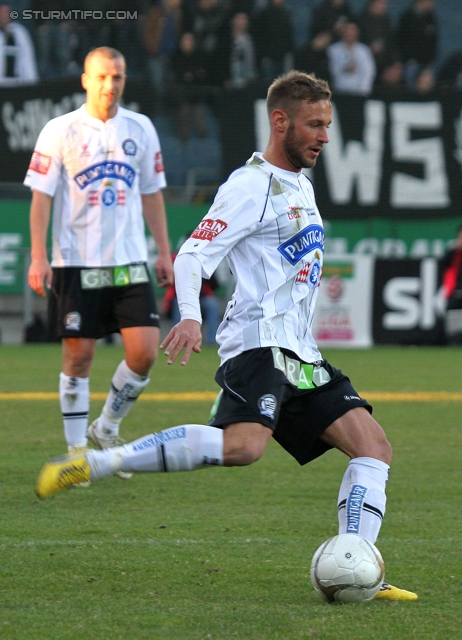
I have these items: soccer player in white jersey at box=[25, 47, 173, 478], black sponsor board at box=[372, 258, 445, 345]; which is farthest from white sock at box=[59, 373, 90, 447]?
black sponsor board at box=[372, 258, 445, 345]

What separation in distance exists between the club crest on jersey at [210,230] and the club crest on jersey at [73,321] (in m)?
2.63

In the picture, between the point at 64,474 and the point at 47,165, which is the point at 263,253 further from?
the point at 47,165

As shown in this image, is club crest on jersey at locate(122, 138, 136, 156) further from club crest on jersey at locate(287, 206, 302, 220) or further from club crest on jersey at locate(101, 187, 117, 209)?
club crest on jersey at locate(287, 206, 302, 220)

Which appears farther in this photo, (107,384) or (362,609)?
(107,384)

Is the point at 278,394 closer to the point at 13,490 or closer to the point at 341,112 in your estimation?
the point at 13,490

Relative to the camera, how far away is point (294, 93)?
4191 mm

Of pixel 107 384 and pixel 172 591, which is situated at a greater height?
pixel 172 591

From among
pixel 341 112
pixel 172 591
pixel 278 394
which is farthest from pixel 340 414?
pixel 341 112

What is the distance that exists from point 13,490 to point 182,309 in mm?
2631

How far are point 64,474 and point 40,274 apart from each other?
8.69 ft

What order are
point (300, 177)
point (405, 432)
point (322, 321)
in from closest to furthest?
point (300, 177), point (405, 432), point (322, 321)

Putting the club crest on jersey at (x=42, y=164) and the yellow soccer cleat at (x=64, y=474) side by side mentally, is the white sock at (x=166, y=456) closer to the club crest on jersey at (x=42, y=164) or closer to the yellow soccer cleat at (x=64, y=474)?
the yellow soccer cleat at (x=64, y=474)

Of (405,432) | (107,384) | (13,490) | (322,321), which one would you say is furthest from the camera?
(322,321)

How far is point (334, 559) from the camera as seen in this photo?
155 inches
